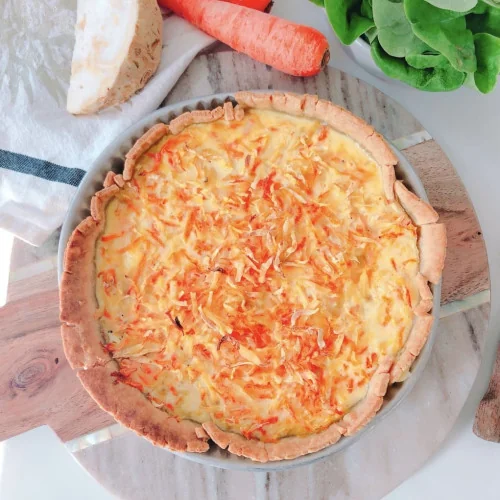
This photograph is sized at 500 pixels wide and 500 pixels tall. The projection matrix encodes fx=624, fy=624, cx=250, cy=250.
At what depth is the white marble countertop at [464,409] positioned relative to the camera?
2.60 meters

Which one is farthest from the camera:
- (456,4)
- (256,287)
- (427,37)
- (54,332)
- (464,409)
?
(464,409)

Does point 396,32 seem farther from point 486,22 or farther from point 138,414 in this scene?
point 138,414

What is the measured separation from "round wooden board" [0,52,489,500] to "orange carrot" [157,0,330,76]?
1.71ft

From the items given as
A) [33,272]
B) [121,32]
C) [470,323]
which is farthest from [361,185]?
[33,272]

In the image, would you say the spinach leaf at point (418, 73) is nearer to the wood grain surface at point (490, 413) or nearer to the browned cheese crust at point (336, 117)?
the browned cheese crust at point (336, 117)

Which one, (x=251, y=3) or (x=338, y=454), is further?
(x=251, y=3)

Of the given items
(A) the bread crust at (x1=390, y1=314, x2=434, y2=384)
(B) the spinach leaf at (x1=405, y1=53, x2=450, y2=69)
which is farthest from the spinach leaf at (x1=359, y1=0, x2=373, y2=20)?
(A) the bread crust at (x1=390, y1=314, x2=434, y2=384)

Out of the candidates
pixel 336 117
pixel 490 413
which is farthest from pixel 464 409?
pixel 336 117

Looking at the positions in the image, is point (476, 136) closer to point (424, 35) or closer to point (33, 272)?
point (424, 35)

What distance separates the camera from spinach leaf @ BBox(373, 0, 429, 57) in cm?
220

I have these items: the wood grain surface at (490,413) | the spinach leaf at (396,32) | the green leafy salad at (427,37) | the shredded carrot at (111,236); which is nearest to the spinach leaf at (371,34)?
the green leafy salad at (427,37)

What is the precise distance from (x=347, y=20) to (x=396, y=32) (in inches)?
8.1

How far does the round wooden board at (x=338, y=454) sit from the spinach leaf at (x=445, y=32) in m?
0.41

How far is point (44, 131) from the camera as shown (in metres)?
2.48
